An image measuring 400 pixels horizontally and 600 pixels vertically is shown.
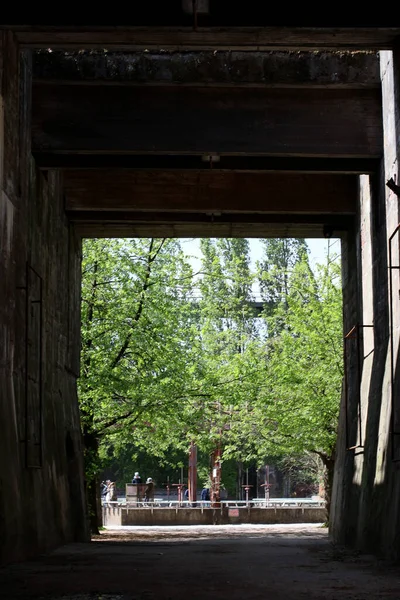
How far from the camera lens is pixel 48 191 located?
17.8m

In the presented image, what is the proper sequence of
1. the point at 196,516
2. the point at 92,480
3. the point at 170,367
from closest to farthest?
the point at 170,367, the point at 92,480, the point at 196,516

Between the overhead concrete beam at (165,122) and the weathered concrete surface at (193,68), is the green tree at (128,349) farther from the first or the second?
the weathered concrete surface at (193,68)

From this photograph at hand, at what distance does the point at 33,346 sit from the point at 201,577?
6.53m

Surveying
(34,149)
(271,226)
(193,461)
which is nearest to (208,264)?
(193,461)

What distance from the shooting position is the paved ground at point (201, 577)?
863 centimetres

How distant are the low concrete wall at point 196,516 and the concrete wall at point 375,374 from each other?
14.9m

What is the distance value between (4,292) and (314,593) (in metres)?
6.00

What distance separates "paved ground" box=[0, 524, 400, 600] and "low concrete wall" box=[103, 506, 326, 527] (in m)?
21.1

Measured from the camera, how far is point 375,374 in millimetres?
16703

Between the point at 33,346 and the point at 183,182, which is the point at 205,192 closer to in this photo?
the point at 183,182

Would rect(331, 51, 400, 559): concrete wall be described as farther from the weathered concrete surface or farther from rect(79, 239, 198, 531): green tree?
rect(79, 239, 198, 531): green tree
